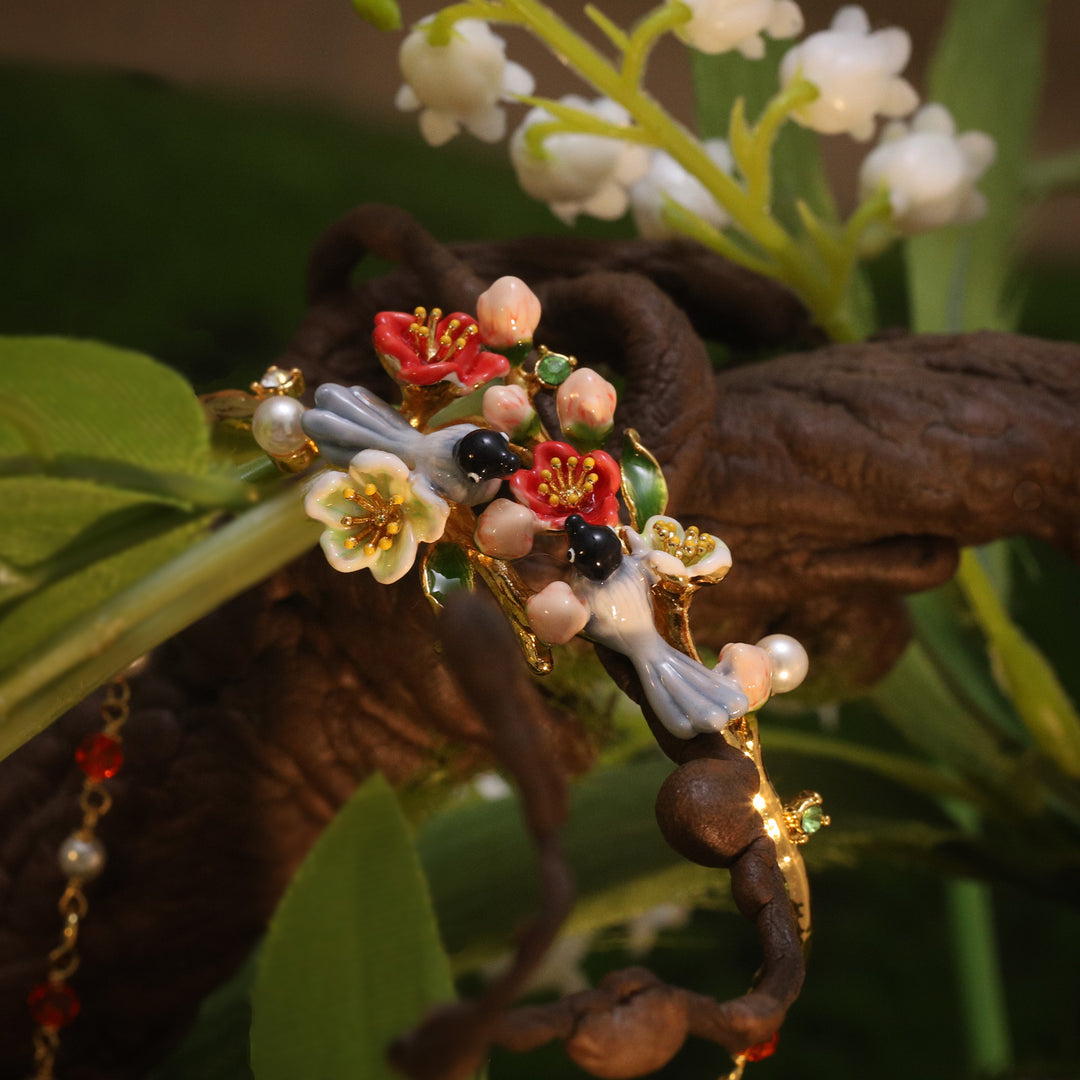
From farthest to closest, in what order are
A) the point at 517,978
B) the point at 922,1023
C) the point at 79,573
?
the point at 922,1023 → the point at 79,573 → the point at 517,978

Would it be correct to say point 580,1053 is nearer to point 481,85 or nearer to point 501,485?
point 501,485

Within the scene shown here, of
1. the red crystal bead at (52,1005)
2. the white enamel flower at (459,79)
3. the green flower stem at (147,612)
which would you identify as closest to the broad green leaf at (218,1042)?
the red crystal bead at (52,1005)

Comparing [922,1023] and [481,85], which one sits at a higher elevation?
[481,85]

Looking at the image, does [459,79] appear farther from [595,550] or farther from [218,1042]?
[218,1042]

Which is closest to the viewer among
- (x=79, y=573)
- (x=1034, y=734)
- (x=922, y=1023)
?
(x=79, y=573)

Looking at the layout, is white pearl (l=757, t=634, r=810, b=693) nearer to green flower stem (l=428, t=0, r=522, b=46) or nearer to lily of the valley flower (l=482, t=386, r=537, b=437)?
lily of the valley flower (l=482, t=386, r=537, b=437)

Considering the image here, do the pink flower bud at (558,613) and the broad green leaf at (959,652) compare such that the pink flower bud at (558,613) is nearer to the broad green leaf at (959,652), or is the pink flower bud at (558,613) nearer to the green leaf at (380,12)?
the green leaf at (380,12)

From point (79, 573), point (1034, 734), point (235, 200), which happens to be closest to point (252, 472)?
point (79, 573)

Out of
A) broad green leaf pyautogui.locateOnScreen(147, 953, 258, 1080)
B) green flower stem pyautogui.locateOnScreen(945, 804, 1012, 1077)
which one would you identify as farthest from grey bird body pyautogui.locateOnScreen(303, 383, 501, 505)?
green flower stem pyautogui.locateOnScreen(945, 804, 1012, 1077)
